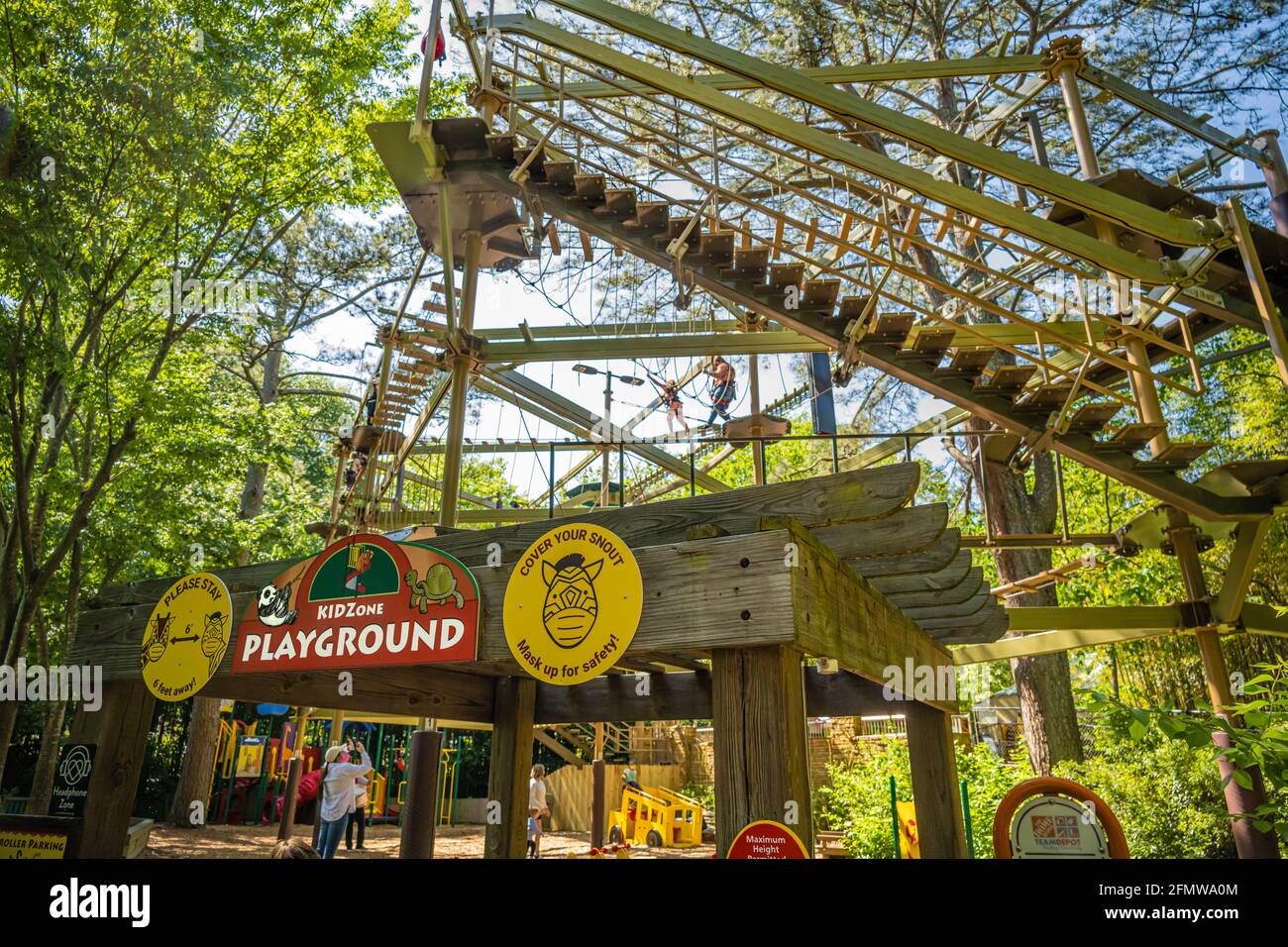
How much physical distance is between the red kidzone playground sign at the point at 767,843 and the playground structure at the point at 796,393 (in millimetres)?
59

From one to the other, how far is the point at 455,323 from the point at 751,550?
6.67 m

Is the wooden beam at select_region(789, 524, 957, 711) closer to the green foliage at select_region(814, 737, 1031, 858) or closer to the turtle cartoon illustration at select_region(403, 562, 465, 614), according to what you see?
the turtle cartoon illustration at select_region(403, 562, 465, 614)

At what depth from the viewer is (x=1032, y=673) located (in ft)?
41.4

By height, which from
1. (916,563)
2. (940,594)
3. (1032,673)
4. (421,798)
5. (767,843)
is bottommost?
(767,843)

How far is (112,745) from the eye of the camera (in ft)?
13.2

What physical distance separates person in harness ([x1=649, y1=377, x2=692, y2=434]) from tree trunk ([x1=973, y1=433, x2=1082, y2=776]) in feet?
15.2

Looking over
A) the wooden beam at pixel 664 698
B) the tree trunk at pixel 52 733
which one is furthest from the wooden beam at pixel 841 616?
the tree trunk at pixel 52 733

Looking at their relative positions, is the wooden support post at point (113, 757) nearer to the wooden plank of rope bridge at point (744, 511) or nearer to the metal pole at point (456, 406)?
the wooden plank of rope bridge at point (744, 511)

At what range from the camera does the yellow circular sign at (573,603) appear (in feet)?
8.47

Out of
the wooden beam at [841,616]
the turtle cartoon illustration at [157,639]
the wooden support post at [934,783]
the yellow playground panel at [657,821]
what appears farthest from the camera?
the yellow playground panel at [657,821]

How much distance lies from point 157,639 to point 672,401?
983cm

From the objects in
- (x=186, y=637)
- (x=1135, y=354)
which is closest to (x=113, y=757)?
(x=186, y=637)

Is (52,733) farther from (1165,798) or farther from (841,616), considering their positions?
(1165,798)

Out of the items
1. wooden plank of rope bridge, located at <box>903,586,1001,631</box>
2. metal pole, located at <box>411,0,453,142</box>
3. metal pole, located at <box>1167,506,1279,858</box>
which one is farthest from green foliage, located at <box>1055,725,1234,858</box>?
metal pole, located at <box>411,0,453,142</box>
